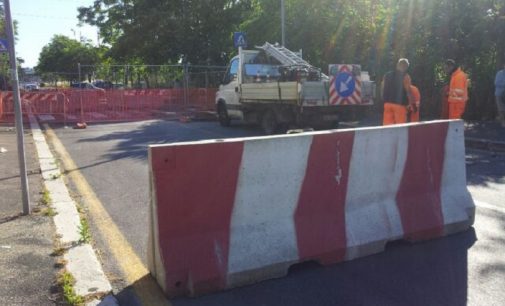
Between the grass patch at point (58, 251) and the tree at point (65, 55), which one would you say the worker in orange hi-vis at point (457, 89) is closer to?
the grass patch at point (58, 251)

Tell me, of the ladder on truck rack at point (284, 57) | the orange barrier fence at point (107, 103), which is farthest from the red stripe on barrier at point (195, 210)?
the orange barrier fence at point (107, 103)

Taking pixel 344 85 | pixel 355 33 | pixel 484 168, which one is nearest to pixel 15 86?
pixel 484 168

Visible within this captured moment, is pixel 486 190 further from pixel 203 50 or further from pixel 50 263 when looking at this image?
pixel 203 50

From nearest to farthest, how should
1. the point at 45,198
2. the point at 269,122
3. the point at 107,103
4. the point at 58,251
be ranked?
the point at 58,251 → the point at 45,198 → the point at 269,122 → the point at 107,103

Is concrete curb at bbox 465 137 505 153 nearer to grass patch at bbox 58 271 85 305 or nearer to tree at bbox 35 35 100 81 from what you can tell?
grass patch at bbox 58 271 85 305

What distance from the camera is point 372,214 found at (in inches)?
179

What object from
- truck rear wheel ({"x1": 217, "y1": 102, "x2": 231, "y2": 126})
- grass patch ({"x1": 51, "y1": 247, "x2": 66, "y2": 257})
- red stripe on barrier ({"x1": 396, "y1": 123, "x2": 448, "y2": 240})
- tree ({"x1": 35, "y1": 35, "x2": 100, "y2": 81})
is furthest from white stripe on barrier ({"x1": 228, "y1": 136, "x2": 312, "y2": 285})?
tree ({"x1": 35, "y1": 35, "x2": 100, "y2": 81})

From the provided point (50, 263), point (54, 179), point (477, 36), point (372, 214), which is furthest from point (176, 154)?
point (477, 36)

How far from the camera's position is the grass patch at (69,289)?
3.50 m

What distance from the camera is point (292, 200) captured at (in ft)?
13.6

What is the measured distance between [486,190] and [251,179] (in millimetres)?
4396

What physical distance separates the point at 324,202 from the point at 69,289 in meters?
2.12

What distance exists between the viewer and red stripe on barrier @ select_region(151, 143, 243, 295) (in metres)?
3.62

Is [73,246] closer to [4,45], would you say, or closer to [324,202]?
[324,202]
